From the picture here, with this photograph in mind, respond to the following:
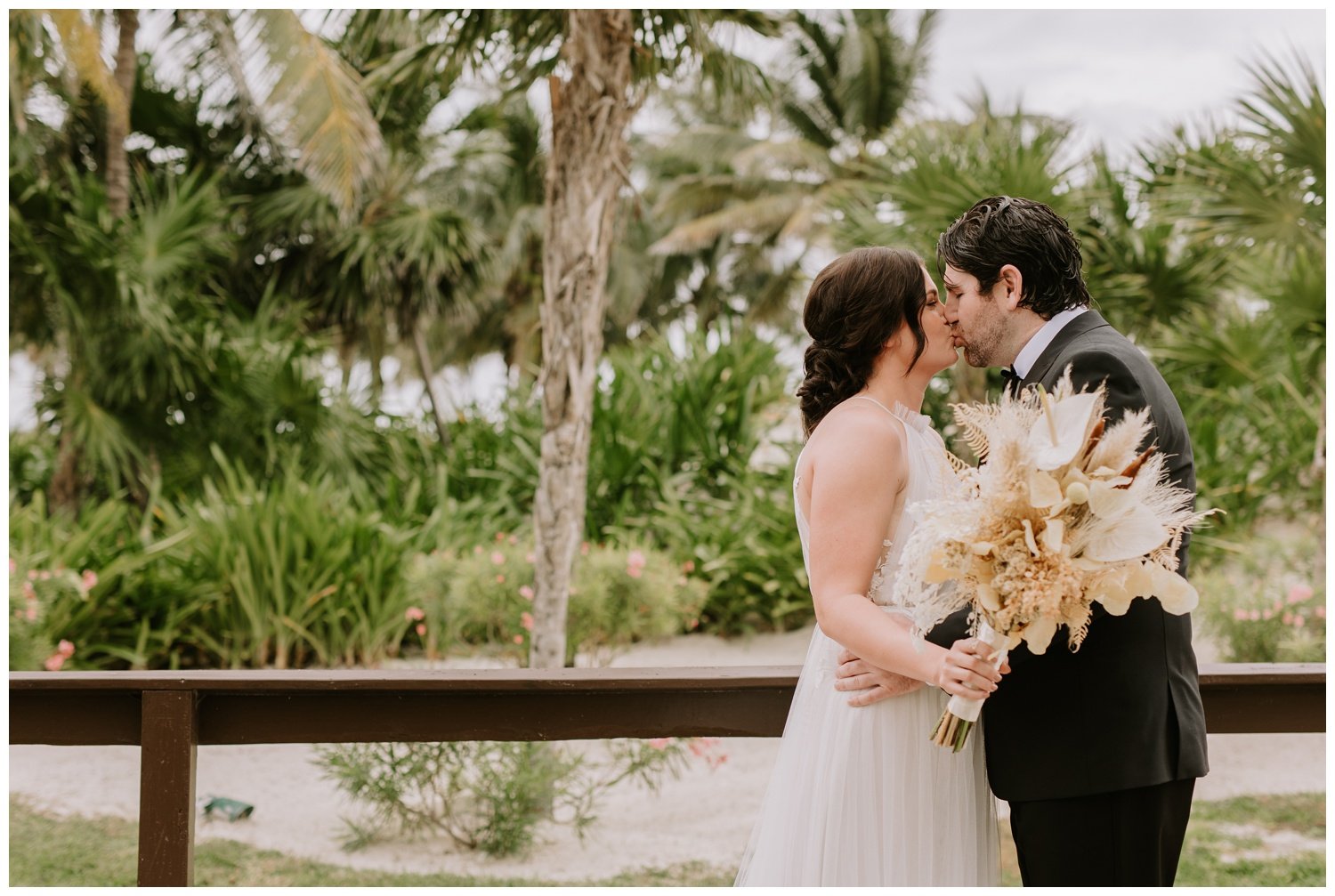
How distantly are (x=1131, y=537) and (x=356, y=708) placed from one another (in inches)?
73.5

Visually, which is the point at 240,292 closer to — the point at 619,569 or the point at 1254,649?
the point at 619,569

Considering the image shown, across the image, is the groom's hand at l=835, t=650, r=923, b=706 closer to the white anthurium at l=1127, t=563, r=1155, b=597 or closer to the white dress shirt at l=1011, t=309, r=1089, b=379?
the white anthurium at l=1127, t=563, r=1155, b=597

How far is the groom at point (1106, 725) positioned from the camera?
1960 millimetres

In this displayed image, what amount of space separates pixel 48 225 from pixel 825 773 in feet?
31.0

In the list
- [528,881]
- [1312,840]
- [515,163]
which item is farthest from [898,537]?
[515,163]

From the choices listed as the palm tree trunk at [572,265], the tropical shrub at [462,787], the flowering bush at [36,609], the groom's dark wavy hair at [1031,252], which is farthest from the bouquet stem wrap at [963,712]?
the flowering bush at [36,609]

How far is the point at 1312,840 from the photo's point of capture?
5.18 metres

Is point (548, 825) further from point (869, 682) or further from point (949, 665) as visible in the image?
point (949, 665)

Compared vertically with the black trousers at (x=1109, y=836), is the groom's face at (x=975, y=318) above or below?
above

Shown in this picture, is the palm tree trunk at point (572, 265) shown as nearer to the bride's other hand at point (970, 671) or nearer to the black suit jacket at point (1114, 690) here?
the black suit jacket at point (1114, 690)

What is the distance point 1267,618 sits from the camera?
7109mm

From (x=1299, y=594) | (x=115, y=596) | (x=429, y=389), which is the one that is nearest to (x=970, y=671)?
(x=1299, y=594)

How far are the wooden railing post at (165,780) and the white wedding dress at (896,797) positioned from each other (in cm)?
145

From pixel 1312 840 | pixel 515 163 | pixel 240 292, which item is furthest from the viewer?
pixel 515 163
